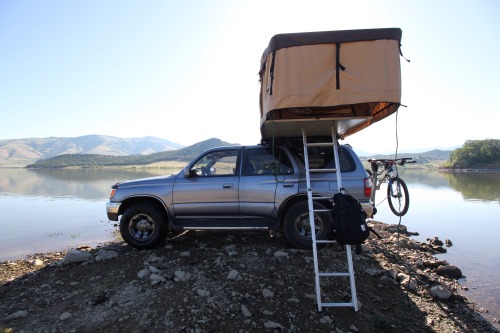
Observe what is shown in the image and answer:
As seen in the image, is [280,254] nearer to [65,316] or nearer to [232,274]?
[232,274]

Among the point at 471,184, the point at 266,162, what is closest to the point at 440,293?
the point at 266,162

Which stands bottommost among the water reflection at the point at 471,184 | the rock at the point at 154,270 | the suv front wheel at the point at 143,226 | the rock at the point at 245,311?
the water reflection at the point at 471,184

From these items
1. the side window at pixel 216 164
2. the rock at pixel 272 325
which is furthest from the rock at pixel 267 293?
the side window at pixel 216 164

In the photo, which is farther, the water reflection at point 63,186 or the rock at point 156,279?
the water reflection at point 63,186

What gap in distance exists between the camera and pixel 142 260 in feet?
18.0

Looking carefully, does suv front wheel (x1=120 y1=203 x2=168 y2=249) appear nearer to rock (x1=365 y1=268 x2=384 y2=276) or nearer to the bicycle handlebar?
rock (x1=365 y1=268 x2=384 y2=276)

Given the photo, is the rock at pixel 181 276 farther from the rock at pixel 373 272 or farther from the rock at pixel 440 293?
the rock at pixel 440 293

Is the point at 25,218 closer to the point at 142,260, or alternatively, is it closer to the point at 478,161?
the point at 142,260

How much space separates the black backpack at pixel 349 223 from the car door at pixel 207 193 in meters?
2.37

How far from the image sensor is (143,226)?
241 inches

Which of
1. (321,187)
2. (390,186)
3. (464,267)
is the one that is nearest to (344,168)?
(321,187)

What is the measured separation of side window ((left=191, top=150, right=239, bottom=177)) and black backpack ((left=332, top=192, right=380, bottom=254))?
2607 mm

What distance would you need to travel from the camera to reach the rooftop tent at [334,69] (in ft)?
12.3

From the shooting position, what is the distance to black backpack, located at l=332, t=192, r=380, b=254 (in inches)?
156
